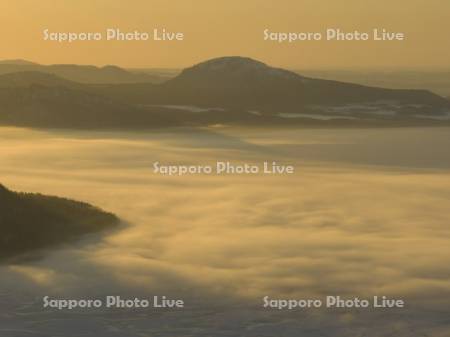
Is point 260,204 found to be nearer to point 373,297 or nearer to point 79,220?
point 79,220

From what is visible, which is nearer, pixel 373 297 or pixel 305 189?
pixel 373 297

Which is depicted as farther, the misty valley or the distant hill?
the distant hill

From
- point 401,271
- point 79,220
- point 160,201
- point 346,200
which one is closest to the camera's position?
point 401,271

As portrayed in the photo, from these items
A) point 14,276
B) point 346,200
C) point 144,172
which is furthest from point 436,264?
point 144,172

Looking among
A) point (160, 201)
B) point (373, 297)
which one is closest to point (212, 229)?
point (160, 201)

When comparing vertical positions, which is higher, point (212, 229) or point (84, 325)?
point (212, 229)

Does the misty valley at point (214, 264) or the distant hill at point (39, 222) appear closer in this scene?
the misty valley at point (214, 264)

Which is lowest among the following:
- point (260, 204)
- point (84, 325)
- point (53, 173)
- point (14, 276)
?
point (84, 325)

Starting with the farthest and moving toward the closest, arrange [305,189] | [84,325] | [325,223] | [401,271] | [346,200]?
[305,189] < [346,200] < [325,223] < [401,271] < [84,325]
